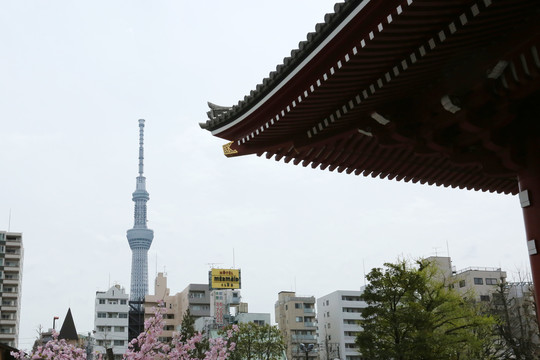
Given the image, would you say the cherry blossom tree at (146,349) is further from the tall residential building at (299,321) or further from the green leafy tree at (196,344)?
the tall residential building at (299,321)

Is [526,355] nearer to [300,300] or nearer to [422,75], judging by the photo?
[422,75]

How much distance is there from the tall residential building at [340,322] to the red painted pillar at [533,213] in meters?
68.8

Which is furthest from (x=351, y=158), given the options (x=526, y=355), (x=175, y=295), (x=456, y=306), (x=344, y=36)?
(x=175, y=295)

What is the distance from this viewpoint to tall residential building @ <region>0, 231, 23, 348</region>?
93.2 meters

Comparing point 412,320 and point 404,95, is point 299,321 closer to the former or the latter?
point 412,320

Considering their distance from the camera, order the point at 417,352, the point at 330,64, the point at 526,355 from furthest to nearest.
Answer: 1. the point at 526,355
2. the point at 417,352
3. the point at 330,64

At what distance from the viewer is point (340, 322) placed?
79.6m

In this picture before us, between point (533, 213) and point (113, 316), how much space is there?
87.0 m

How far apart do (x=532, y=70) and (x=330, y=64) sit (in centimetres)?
246

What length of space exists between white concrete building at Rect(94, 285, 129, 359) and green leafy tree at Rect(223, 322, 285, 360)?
41.9 m

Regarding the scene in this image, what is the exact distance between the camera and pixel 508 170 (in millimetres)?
9508

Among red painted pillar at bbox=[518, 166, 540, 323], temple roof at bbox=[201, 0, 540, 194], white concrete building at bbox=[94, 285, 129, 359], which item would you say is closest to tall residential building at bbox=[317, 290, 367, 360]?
white concrete building at bbox=[94, 285, 129, 359]

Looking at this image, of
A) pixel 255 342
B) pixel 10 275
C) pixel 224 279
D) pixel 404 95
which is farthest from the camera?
pixel 10 275

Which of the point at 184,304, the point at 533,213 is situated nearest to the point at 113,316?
the point at 184,304
